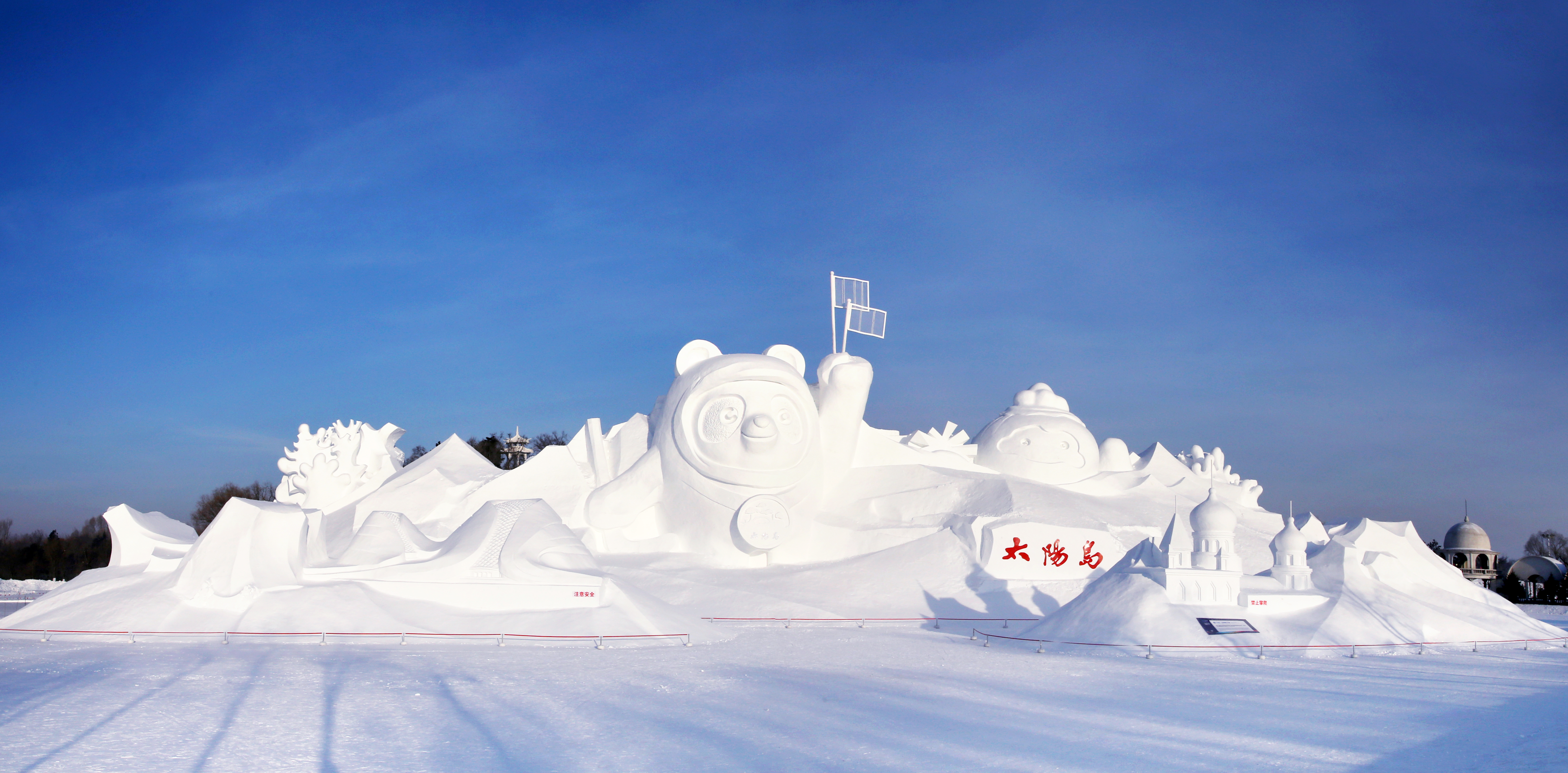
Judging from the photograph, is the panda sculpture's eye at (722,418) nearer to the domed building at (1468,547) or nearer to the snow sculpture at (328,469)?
the snow sculpture at (328,469)

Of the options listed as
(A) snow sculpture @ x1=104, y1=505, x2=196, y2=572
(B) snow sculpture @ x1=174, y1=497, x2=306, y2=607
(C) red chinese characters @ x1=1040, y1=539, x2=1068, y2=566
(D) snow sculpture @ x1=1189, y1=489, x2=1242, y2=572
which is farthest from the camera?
(C) red chinese characters @ x1=1040, y1=539, x2=1068, y2=566

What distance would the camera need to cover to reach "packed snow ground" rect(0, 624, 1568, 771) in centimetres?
710

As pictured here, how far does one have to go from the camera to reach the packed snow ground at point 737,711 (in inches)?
280

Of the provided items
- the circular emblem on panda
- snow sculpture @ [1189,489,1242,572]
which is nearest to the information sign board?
snow sculpture @ [1189,489,1242,572]

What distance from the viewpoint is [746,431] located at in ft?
62.9

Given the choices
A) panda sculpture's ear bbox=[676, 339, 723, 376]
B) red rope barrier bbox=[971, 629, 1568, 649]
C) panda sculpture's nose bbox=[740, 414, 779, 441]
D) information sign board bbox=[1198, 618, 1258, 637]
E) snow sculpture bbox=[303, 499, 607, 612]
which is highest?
panda sculpture's ear bbox=[676, 339, 723, 376]

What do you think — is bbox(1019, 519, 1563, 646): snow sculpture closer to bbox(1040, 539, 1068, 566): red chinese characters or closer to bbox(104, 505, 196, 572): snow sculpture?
bbox(1040, 539, 1068, 566): red chinese characters

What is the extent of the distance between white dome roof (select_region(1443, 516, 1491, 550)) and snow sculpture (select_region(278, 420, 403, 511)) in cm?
3543

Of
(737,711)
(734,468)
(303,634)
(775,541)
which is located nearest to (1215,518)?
(775,541)

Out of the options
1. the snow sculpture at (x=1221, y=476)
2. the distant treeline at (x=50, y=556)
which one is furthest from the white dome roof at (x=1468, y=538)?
the distant treeline at (x=50, y=556)

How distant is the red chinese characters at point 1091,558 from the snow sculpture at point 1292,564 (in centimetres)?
390

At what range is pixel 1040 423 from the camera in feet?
78.2

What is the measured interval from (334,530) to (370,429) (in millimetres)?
3853

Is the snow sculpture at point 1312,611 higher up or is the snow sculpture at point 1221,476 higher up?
the snow sculpture at point 1221,476
